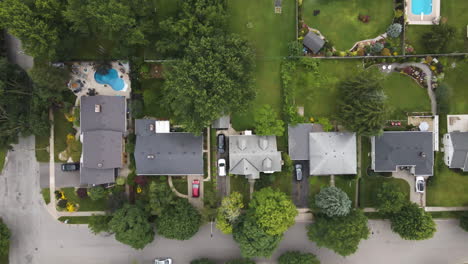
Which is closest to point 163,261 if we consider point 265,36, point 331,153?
point 331,153

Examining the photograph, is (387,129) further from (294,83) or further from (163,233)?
(163,233)

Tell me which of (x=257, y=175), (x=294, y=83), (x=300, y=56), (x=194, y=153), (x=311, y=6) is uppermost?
(x=311, y=6)

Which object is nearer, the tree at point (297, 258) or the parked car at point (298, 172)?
the tree at point (297, 258)

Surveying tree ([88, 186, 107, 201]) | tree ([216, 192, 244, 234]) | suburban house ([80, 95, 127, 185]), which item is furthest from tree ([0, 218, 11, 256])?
tree ([216, 192, 244, 234])

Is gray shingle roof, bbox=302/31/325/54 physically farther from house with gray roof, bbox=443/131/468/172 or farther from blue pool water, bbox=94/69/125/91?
blue pool water, bbox=94/69/125/91

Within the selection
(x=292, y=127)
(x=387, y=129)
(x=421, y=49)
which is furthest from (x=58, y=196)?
(x=421, y=49)

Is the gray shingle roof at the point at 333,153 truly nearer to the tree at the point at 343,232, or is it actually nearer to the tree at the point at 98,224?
the tree at the point at 343,232

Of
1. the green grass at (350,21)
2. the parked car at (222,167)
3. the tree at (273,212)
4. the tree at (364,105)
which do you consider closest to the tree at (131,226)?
the parked car at (222,167)
